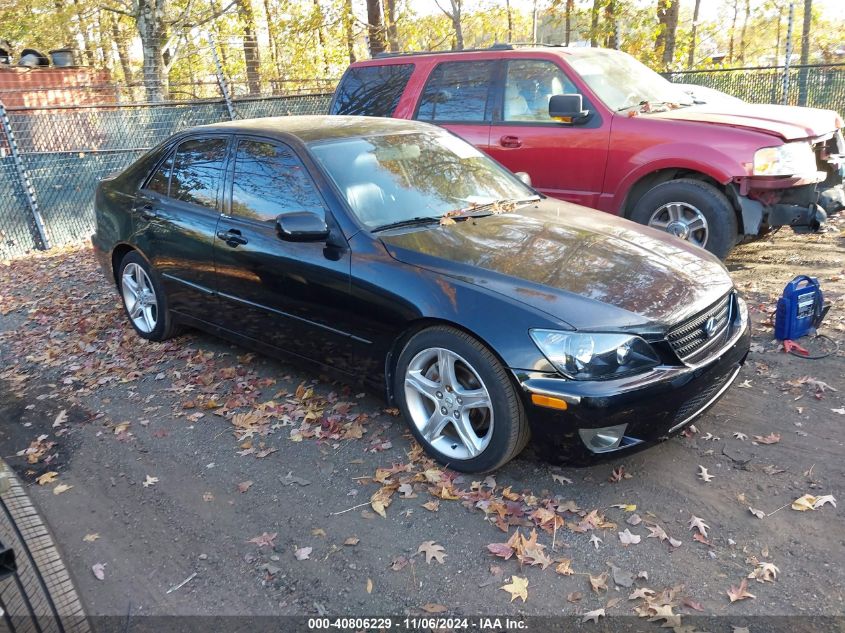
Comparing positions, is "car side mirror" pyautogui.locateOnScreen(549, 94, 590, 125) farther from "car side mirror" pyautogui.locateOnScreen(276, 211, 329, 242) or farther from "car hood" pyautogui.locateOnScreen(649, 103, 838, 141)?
"car side mirror" pyautogui.locateOnScreen(276, 211, 329, 242)

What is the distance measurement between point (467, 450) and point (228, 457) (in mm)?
1405

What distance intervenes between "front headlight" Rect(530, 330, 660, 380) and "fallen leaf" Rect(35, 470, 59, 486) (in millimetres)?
2794

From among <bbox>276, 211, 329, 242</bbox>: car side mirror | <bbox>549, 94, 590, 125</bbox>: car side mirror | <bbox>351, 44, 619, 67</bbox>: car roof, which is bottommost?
<bbox>276, 211, 329, 242</bbox>: car side mirror

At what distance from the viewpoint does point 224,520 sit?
341cm

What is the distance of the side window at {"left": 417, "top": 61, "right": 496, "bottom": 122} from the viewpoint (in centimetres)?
714

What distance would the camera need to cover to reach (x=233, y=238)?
14.8 ft

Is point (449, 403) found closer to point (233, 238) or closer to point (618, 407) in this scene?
point (618, 407)

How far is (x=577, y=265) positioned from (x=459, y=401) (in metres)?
0.91

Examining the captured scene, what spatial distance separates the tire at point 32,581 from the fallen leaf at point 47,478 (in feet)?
5.80

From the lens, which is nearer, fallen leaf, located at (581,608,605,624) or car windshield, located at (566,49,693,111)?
fallen leaf, located at (581,608,605,624)

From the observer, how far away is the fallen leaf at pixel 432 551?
9.98 feet

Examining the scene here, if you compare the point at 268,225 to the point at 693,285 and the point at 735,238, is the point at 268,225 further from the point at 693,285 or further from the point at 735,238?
the point at 735,238

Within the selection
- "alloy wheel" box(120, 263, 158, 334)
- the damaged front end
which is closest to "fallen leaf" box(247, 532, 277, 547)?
"alloy wheel" box(120, 263, 158, 334)

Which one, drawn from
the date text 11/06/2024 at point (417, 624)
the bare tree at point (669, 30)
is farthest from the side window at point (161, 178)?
the bare tree at point (669, 30)
